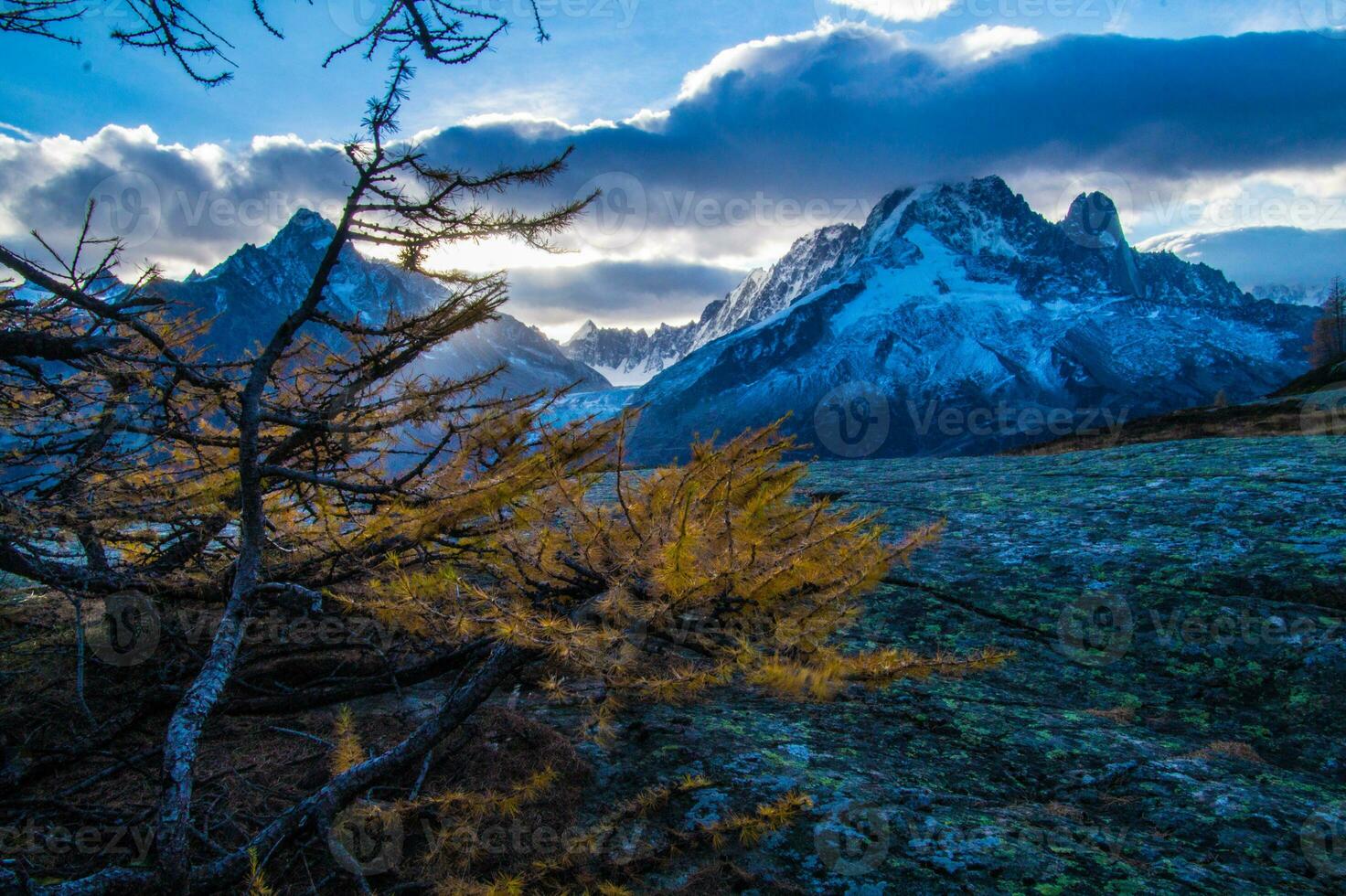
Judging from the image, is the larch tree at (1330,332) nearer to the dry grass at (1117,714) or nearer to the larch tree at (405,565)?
the dry grass at (1117,714)

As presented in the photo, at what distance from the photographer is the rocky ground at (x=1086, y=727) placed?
2002 millimetres

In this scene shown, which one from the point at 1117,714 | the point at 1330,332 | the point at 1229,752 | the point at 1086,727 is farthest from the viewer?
the point at 1330,332

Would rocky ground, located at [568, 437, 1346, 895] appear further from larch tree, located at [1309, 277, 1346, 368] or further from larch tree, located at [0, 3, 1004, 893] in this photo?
larch tree, located at [1309, 277, 1346, 368]

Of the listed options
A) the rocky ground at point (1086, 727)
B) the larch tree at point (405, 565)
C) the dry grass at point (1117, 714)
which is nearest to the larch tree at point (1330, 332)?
the rocky ground at point (1086, 727)

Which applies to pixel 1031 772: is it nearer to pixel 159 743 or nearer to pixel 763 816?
pixel 763 816

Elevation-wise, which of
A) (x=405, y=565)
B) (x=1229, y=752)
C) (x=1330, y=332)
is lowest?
(x=1229, y=752)

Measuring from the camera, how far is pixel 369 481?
432 centimetres

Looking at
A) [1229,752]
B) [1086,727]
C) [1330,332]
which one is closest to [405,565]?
[1086,727]

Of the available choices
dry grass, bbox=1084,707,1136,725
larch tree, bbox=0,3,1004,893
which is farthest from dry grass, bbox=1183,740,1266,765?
larch tree, bbox=0,3,1004,893

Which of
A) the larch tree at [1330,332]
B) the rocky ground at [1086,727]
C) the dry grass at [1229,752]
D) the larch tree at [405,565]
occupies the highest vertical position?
the larch tree at [1330,332]

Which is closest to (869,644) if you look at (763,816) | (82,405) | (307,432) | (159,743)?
(763,816)

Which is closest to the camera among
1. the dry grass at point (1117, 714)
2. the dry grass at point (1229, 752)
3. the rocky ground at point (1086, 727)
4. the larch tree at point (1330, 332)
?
the rocky ground at point (1086, 727)

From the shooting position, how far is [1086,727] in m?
2.92

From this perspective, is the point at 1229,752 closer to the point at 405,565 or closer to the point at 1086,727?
the point at 1086,727
